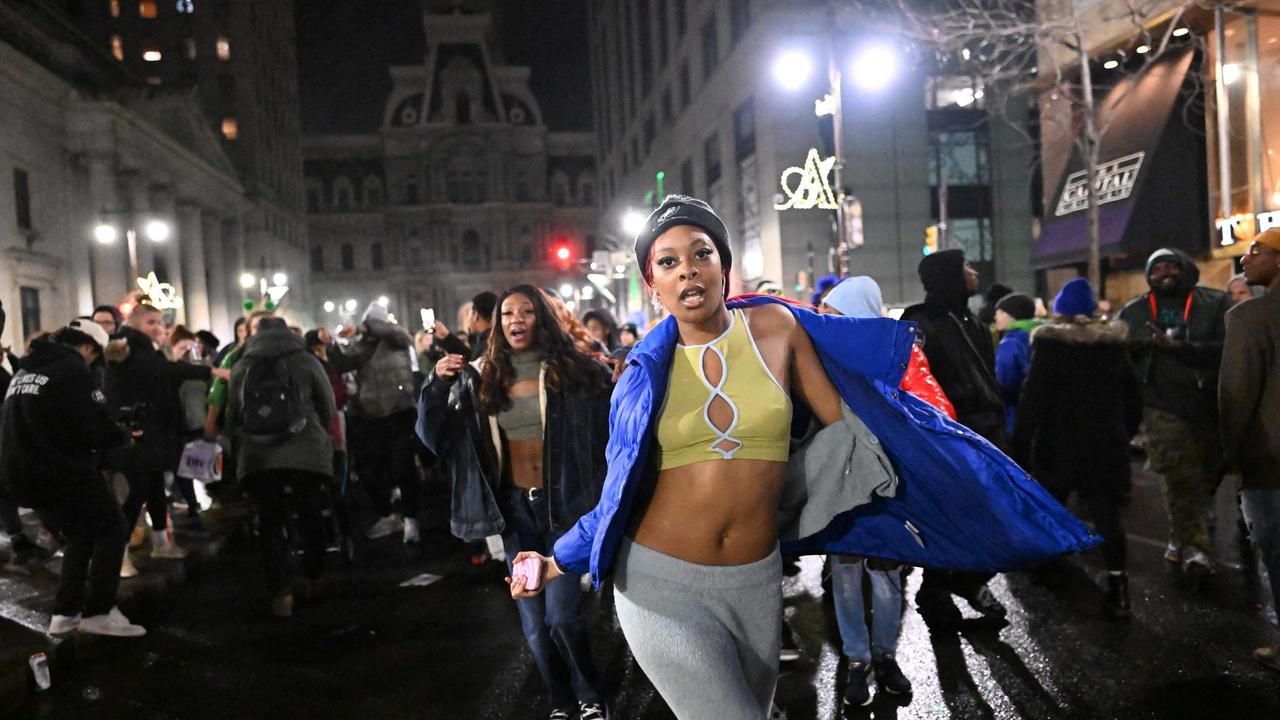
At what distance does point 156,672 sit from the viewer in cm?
568

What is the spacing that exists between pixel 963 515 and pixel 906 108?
90.1 feet

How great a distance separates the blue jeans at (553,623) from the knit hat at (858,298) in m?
1.85

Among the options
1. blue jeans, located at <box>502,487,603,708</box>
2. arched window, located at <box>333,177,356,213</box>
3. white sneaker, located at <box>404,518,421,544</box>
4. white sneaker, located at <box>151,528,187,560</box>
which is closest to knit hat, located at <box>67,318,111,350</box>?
white sneaker, located at <box>151,528,187,560</box>

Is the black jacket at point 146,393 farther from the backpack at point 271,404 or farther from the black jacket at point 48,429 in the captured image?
the black jacket at point 48,429

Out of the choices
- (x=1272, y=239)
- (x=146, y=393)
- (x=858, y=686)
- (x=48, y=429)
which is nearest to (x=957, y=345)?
(x=1272, y=239)

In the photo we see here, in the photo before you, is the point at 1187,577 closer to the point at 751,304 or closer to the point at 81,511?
the point at 751,304

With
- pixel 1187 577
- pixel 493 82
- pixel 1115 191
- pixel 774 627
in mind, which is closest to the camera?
pixel 774 627

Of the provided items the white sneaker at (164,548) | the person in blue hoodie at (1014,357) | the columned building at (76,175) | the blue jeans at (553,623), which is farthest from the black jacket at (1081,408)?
the columned building at (76,175)

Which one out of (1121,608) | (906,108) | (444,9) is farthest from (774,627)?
(444,9)

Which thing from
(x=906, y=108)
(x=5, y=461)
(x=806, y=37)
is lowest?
(x=5, y=461)

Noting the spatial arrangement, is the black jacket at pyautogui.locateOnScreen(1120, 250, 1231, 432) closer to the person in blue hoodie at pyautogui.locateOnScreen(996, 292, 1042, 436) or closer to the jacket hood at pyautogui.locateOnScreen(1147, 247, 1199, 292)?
the jacket hood at pyautogui.locateOnScreen(1147, 247, 1199, 292)

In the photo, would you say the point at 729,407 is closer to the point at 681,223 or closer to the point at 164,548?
the point at 681,223

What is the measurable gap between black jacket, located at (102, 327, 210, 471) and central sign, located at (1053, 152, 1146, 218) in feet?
47.9

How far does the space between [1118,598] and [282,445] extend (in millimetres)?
5810
